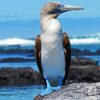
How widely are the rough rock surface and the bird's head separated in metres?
1.52

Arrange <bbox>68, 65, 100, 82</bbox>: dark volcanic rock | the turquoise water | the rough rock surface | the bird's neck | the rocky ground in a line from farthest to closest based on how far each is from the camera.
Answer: the rocky ground → <bbox>68, 65, 100, 82</bbox>: dark volcanic rock → the turquoise water → the bird's neck → the rough rock surface

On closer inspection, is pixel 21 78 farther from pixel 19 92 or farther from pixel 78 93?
pixel 78 93

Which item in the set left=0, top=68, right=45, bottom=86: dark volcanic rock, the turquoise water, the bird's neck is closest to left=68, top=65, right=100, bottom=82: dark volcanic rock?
left=0, top=68, right=45, bottom=86: dark volcanic rock

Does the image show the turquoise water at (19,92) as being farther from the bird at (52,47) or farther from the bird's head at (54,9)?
the bird's head at (54,9)

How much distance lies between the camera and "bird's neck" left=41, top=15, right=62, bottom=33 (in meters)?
10.4

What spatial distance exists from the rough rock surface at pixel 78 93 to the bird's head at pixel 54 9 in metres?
1.52

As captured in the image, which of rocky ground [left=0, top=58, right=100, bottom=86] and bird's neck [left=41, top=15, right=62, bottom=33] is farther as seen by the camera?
rocky ground [left=0, top=58, right=100, bottom=86]

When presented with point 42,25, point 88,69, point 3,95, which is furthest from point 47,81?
point 88,69

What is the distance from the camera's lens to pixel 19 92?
37.2 m

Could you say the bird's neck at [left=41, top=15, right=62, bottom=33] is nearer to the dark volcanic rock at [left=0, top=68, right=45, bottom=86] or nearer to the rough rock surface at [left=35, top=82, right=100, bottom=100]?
the rough rock surface at [left=35, top=82, right=100, bottom=100]

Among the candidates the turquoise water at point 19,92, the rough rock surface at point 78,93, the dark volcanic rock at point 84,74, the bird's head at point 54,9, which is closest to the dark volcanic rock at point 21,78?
the turquoise water at point 19,92

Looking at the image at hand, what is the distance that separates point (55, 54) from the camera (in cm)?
1065

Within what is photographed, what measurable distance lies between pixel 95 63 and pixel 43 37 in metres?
39.1

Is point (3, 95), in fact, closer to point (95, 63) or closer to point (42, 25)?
point (95, 63)
